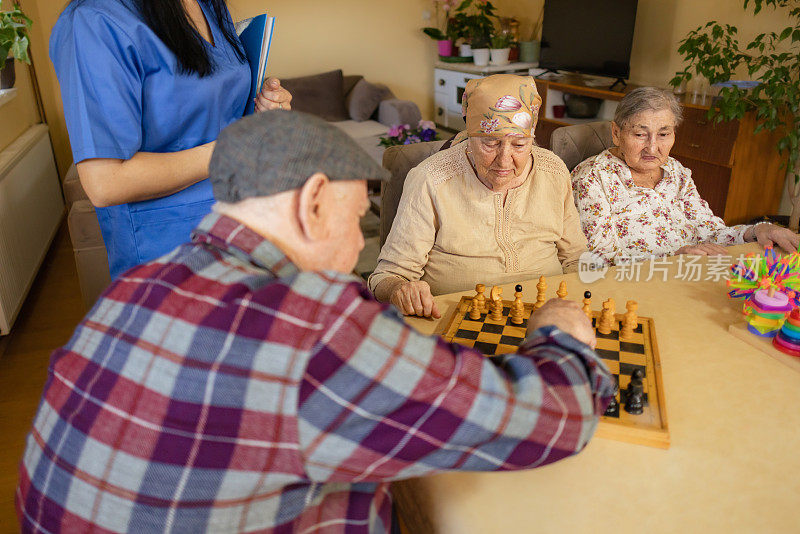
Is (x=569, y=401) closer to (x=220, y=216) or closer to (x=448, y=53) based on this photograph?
(x=220, y=216)

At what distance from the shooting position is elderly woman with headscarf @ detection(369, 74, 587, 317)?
1.72 meters

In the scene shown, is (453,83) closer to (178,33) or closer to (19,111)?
(19,111)

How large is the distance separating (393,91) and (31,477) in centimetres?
590

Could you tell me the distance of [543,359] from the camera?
2.78ft

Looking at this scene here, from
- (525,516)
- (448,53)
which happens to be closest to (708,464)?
(525,516)

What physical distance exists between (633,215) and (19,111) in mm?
3612

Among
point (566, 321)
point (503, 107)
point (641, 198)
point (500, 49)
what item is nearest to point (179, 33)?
point (503, 107)

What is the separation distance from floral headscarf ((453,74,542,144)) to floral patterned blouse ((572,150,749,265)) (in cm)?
40

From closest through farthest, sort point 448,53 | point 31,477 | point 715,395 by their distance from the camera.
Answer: point 31,477 → point 715,395 → point 448,53

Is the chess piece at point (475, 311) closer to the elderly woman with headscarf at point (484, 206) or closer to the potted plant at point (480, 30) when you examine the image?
the elderly woman with headscarf at point (484, 206)

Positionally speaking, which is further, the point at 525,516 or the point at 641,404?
the point at 641,404

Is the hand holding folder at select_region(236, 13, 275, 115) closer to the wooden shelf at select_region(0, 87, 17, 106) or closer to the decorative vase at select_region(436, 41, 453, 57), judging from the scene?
the wooden shelf at select_region(0, 87, 17, 106)

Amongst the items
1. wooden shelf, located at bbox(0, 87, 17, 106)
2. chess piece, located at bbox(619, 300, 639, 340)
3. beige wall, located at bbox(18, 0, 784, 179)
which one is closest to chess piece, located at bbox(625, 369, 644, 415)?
chess piece, located at bbox(619, 300, 639, 340)

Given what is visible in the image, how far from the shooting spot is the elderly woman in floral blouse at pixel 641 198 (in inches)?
78.9
